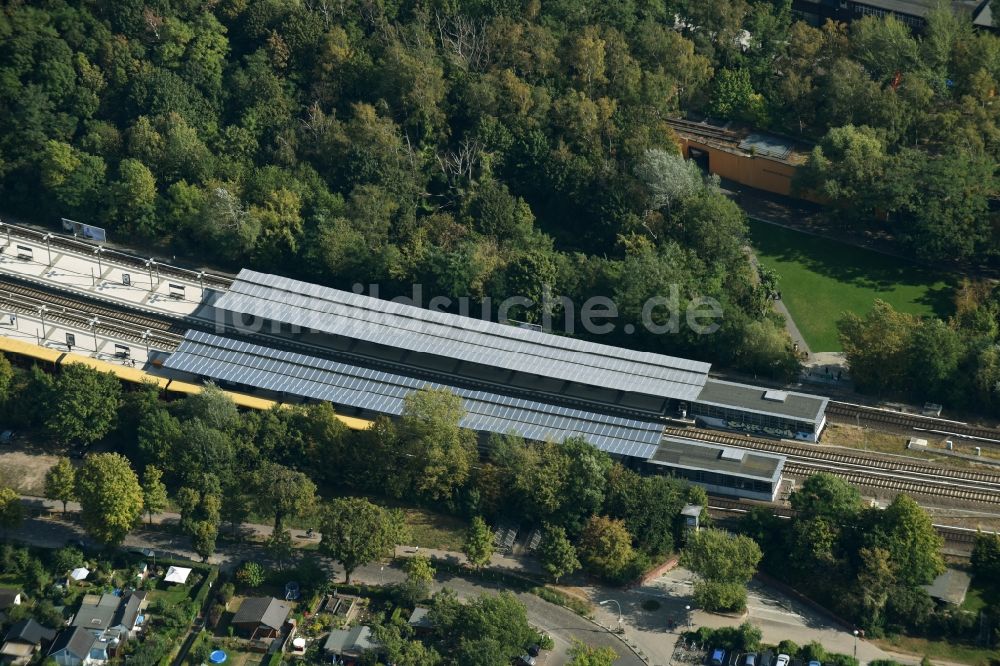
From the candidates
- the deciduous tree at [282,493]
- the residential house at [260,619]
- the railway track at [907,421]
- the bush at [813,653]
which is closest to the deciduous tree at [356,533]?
the deciduous tree at [282,493]

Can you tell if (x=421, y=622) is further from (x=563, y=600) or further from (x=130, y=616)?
(x=130, y=616)

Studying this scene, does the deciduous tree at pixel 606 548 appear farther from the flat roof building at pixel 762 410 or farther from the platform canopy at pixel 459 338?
the flat roof building at pixel 762 410

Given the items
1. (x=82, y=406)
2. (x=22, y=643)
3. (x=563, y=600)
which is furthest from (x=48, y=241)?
(x=563, y=600)

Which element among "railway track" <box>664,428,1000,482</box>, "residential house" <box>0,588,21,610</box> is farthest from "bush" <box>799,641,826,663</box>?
"residential house" <box>0,588,21,610</box>

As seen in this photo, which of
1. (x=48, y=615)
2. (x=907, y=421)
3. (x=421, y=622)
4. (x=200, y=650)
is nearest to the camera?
(x=200, y=650)

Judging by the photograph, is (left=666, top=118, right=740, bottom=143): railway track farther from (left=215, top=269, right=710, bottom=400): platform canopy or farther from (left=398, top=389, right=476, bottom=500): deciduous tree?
(left=398, top=389, right=476, bottom=500): deciduous tree

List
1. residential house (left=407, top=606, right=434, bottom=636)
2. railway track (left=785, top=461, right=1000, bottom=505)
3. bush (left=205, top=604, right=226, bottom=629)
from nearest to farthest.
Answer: residential house (left=407, top=606, right=434, bottom=636) → bush (left=205, top=604, right=226, bottom=629) → railway track (left=785, top=461, right=1000, bottom=505)

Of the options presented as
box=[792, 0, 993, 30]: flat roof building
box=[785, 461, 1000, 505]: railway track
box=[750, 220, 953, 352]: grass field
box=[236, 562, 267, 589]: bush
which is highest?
box=[792, 0, 993, 30]: flat roof building

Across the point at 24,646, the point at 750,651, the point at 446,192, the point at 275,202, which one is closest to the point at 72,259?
the point at 275,202

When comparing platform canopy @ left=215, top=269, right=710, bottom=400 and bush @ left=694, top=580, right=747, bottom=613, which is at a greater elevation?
platform canopy @ left=215, top=269, right=710, bottom=400
